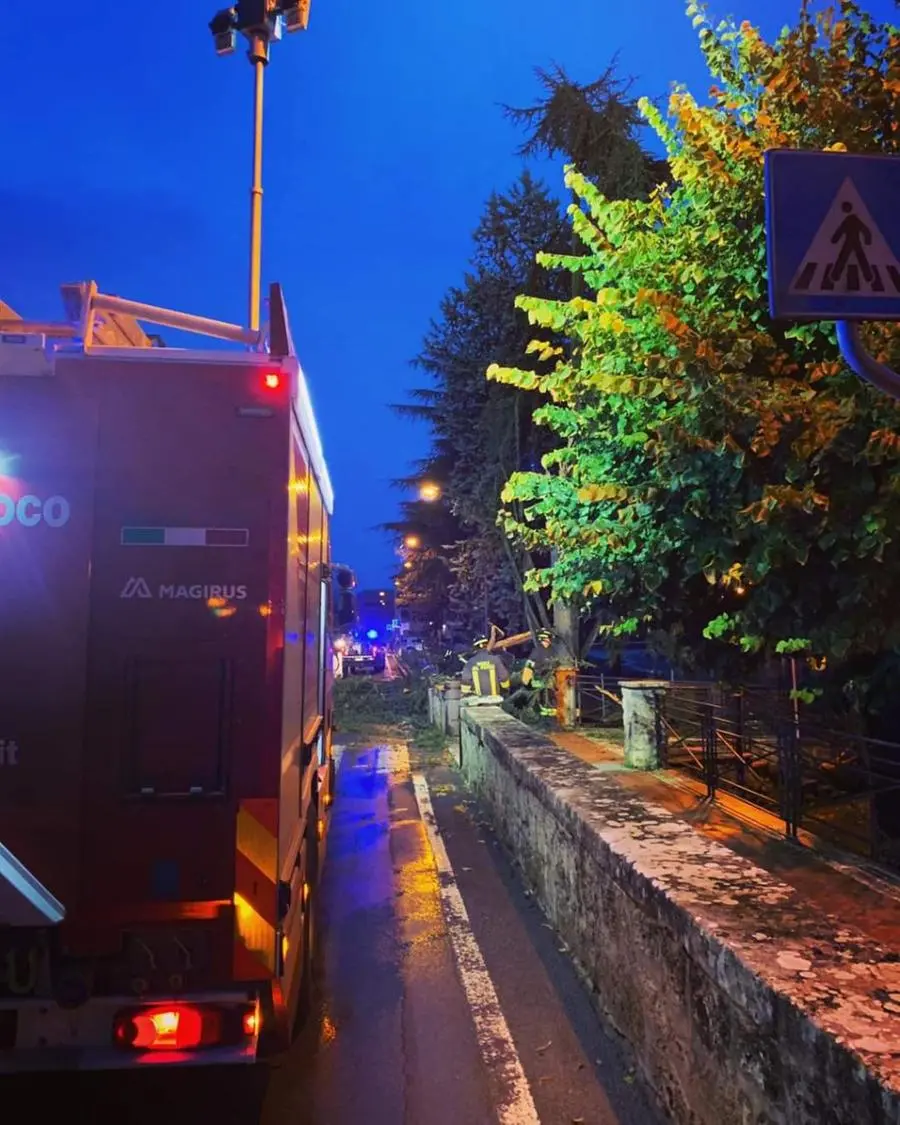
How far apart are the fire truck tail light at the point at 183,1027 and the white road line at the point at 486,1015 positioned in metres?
1.32

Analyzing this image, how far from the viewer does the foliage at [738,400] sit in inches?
198

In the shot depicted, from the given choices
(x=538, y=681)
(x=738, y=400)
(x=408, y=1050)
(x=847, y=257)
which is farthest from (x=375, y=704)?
(x=847, y=257)

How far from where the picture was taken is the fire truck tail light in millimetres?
3197

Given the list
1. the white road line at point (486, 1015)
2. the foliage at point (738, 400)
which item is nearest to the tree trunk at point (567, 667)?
the white road line at point (486, 1015)

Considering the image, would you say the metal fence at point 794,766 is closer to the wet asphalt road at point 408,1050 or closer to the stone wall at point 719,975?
the stone wall at point 719,975

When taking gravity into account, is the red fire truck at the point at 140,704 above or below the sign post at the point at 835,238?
below

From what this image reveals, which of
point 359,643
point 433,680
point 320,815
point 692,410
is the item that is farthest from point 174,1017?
point 359,643

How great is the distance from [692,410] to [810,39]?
2.69 metres

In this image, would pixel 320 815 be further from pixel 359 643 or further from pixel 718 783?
pixel 359 643

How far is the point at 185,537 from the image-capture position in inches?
132

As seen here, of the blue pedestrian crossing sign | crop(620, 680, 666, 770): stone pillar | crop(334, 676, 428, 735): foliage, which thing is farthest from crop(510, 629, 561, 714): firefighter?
the blue pedestrian crossing sign

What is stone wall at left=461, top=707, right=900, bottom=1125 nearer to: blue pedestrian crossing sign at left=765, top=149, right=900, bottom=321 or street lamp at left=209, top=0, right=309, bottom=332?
blue pedestrian crossing sign at left=765, top=149, right=900, bottom=321

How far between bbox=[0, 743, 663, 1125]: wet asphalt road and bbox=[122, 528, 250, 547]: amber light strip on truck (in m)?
2.61

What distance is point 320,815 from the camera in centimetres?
650
